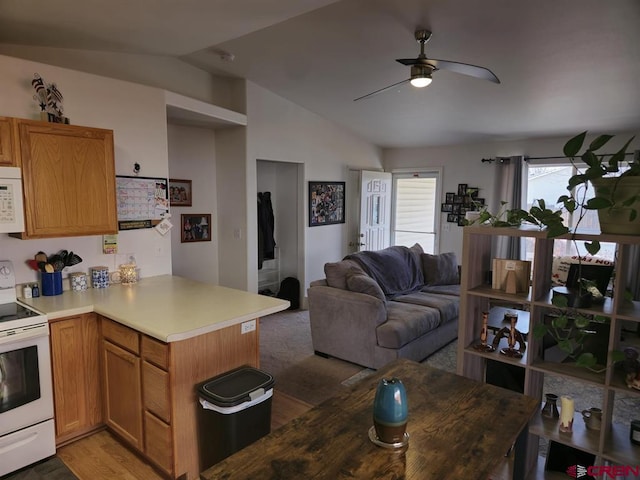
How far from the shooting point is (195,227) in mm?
4988

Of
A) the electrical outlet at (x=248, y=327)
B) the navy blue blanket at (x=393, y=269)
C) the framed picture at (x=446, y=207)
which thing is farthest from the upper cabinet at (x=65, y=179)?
the framed picture at (x=446, y=207)

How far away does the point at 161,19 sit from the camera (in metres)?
2.69

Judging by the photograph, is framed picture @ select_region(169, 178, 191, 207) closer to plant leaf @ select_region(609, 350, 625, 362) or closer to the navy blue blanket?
the navy blue blanket

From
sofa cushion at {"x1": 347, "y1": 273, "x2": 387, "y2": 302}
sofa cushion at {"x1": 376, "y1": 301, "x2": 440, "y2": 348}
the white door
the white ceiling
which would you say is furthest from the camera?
the white door

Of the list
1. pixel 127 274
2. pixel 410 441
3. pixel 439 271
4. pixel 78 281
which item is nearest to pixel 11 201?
pixel 78 281

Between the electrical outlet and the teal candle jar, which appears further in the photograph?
the electrical outlet

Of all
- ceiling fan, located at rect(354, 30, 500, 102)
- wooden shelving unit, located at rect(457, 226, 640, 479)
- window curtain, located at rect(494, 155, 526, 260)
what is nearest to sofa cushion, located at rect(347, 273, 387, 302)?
wooden shelving unit, located at rect(457, 226, 640, 479)

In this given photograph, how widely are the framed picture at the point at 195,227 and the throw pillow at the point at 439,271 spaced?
2.78m

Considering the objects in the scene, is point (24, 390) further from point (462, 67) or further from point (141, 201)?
point (462, 67)

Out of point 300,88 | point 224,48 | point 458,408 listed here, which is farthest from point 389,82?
point 458,408

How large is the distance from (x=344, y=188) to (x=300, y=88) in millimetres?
1908

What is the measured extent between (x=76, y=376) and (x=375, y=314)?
7.59 feet

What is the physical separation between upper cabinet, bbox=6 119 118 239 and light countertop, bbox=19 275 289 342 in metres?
0.44

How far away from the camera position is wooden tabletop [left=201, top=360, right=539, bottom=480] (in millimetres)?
1142
